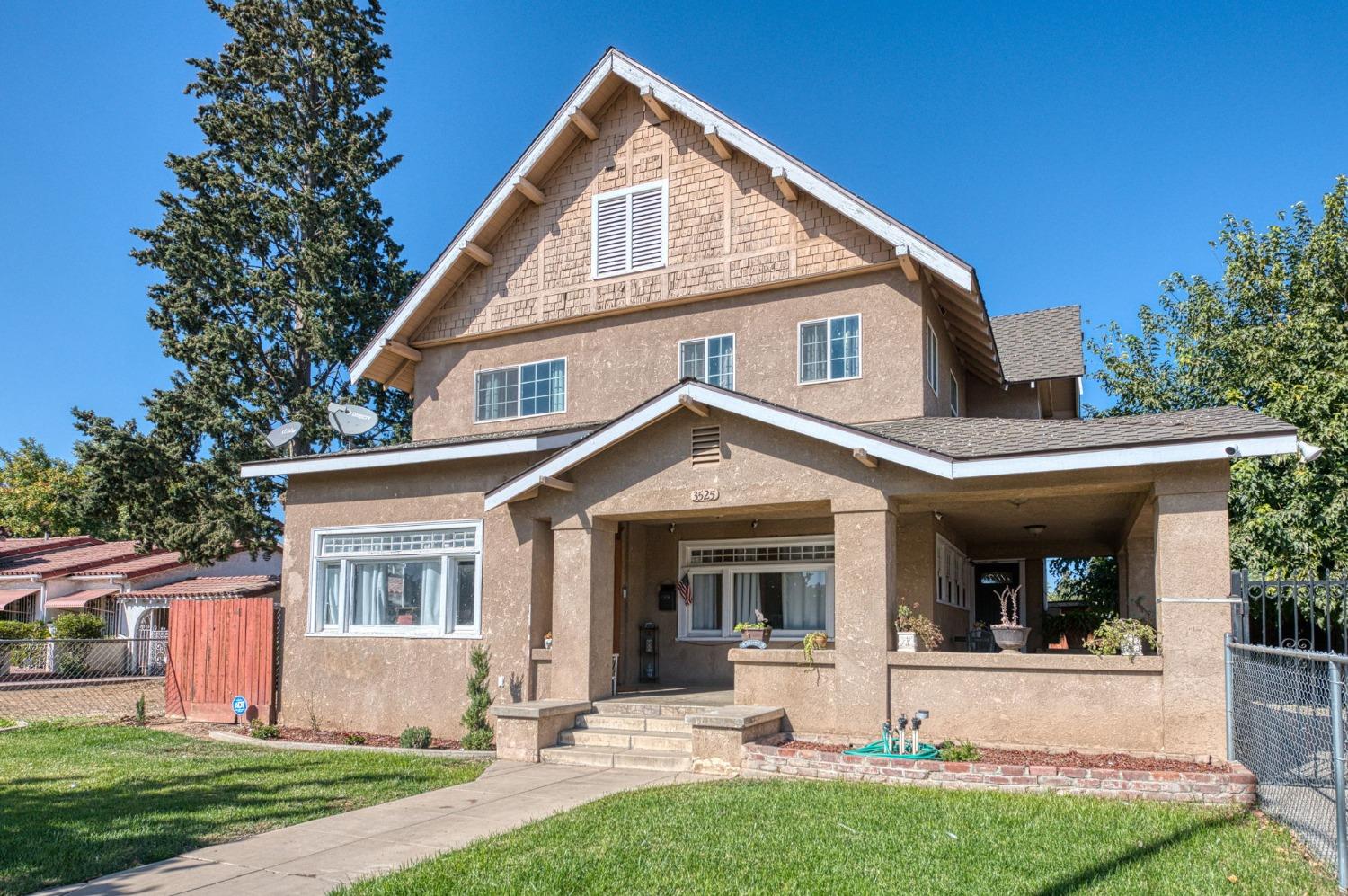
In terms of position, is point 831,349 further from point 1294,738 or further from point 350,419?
point 350,419

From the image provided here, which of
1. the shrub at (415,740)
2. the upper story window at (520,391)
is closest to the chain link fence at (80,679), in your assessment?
the shrub at (415,740)

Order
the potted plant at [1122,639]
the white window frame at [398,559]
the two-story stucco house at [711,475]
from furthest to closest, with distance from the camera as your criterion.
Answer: the white window frame at [398,559]
the two-story stucco house at [711,475]
the potted plant at [1122,639]

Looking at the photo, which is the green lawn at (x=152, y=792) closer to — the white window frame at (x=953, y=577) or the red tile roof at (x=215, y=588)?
the white window frame at (x=953, y=577)

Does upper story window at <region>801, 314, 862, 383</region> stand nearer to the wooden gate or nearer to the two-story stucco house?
the two-story stucco house

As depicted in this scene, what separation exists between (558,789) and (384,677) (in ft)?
18.2

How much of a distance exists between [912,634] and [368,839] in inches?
243

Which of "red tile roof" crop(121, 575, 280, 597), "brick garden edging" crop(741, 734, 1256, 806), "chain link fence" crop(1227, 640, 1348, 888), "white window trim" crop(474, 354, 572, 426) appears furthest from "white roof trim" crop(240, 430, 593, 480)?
"red tile roof" crop(121, 575, 280, 597)

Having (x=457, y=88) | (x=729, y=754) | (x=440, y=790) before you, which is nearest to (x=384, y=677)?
(x=440, y=790)

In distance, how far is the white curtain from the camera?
1586 centimetres

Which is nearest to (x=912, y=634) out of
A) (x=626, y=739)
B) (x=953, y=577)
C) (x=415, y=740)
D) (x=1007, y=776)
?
(x=1007, y=776)

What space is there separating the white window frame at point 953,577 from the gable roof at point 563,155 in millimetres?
3445

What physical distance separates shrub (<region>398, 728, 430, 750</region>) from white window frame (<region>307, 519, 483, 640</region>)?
55.7 inches

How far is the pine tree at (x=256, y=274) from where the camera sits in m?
27.7

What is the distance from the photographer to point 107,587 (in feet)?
107
